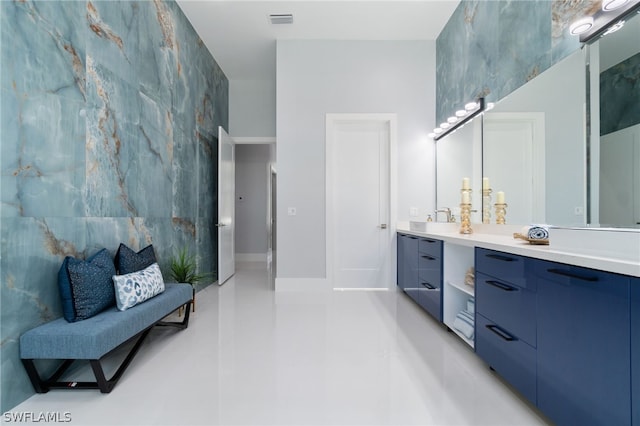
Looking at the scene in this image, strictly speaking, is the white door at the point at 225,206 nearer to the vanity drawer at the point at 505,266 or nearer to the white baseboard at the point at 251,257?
the white baseboard at the point at 251,257

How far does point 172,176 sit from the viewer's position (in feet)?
10.3

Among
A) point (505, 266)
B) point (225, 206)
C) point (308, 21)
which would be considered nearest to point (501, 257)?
point (505, 266)

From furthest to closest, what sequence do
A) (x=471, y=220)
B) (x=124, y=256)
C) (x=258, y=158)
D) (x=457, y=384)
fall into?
(x=258, y=158), (x=471, y=220), (x=124, y=256), (x=457, y=384)

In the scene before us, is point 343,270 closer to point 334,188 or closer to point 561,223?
point 334,188

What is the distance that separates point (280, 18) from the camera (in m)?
3.47

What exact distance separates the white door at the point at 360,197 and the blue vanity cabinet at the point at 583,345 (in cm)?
264

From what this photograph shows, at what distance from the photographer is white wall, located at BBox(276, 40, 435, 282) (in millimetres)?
3914

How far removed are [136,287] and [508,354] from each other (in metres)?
2.21

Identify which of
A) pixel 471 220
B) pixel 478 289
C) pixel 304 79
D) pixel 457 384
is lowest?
pixel 457 384

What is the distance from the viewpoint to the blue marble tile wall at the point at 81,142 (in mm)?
1493

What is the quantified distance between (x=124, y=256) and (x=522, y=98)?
3.14 m

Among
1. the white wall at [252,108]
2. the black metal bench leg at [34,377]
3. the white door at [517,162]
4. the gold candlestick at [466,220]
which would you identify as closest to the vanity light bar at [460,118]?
the white door at [517,162]

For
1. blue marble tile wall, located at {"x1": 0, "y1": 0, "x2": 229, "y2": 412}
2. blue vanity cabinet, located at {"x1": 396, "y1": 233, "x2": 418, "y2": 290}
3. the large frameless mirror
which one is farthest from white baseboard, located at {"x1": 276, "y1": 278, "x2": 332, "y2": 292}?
the large frameless mirror

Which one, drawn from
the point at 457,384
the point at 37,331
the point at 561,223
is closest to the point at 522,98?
the point at 561,223
